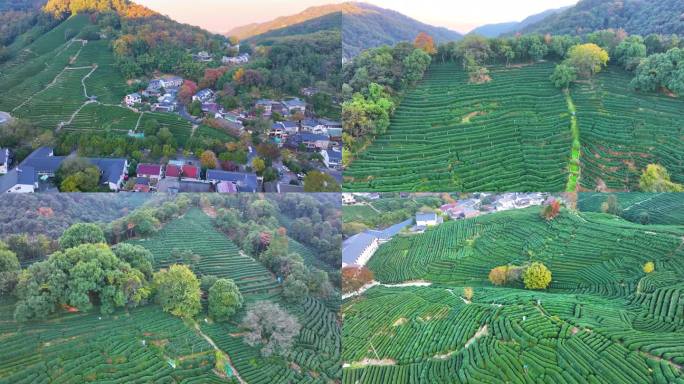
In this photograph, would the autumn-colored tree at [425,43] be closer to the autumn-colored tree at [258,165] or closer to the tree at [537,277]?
the autumn-colored tree at [258,165]

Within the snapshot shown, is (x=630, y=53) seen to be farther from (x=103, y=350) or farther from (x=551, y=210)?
(x=103, y=350)

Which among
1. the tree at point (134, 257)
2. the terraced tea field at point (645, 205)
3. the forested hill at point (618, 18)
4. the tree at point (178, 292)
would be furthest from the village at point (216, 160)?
the forested hill at point (618, 18)

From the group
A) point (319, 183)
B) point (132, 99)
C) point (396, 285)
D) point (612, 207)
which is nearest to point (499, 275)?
point (396, 285)

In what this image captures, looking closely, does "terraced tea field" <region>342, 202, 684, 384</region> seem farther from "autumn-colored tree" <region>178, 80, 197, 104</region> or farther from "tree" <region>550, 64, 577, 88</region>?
"autumn-colored tree" <region>178, 80, 197, 104</region>

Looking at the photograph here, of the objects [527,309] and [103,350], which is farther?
[527,309]

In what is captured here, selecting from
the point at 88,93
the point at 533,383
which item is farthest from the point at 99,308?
the point at 533,383

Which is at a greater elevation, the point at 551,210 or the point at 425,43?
the point at 425,43

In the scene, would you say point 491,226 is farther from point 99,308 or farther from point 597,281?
point 99,308
